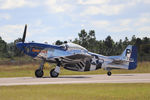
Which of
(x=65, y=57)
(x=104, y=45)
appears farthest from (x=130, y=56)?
(x=104, y=45)

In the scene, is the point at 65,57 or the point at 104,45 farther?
the point at 104,45

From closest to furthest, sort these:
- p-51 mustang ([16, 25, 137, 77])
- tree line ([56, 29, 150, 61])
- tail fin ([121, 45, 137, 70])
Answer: p-51 mustang ([16, 25, 137, 77]), tail fin ([121, 45, 137, 70]), tree line ([56, 29, 150, 61])

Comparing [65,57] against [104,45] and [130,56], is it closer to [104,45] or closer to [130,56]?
[130,56]

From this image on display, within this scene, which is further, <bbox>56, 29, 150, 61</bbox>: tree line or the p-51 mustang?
<bbox>56, 29, 150, 61</bbox>: tree line

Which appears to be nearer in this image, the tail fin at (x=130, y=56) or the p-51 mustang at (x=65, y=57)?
the p-51 mustang at (x=65, y=57)

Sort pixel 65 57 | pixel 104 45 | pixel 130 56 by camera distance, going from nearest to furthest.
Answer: pixel 65 57, pixel 130 56, pixel 104 45

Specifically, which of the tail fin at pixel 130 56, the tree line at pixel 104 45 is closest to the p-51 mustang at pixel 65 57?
the tail fin at pixel 130 56

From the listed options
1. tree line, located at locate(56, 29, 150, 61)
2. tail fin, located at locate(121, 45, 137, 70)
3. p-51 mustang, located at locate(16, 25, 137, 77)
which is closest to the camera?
p-51 mustang, located at locate(16, 25, 137, 77)

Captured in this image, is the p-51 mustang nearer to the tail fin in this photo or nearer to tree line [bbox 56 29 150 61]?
the tail fin

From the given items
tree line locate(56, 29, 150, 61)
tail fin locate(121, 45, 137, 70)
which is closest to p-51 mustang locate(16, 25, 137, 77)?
tail fin locate(121, 45, 137, 70)

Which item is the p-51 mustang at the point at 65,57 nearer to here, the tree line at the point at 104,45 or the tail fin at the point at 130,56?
the tail fin at the point at 130,56

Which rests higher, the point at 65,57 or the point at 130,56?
the point at 130,56

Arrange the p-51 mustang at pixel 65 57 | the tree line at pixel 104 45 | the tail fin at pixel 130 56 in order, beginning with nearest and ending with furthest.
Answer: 1. the p-51 mustang at pixel 65 57
2. the tail fin at pixel 130 56
3. the tree line at pixel 104 45

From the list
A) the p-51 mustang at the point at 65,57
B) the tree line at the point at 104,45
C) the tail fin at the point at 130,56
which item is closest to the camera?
the p-51 mustang at the point at 65,57
